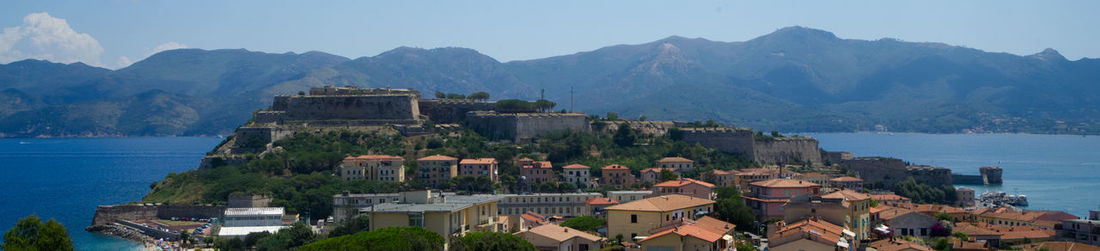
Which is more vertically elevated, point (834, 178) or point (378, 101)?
point (378, 101)

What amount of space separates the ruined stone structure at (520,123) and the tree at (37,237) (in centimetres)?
3772

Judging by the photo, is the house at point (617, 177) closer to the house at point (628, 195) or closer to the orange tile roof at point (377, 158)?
the house at point (628, 195)

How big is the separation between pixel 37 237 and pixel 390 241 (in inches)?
415

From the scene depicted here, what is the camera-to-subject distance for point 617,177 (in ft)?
180

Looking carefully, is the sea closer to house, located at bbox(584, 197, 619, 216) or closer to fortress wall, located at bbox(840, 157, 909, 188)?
fortress wall, located at bbox(840, 157, 909, 188)

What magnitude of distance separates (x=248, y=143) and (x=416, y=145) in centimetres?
985

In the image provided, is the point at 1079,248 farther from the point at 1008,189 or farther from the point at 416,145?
the point at 1008,189

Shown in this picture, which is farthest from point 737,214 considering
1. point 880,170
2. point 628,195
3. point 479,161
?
point 880,170

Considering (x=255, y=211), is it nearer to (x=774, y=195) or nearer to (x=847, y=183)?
(x=774, y=195)

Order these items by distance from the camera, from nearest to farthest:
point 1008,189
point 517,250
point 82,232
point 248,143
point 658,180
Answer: point 517,250 → point 82,232 → point 658,180 → point 248,143 → point 1008,189

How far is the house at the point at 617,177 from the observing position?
179 ft

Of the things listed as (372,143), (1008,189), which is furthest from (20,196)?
(1008,189)

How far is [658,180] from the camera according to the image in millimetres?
54031

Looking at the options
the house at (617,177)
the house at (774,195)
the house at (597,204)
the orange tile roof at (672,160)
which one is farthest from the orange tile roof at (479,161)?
the house at (774,195)
